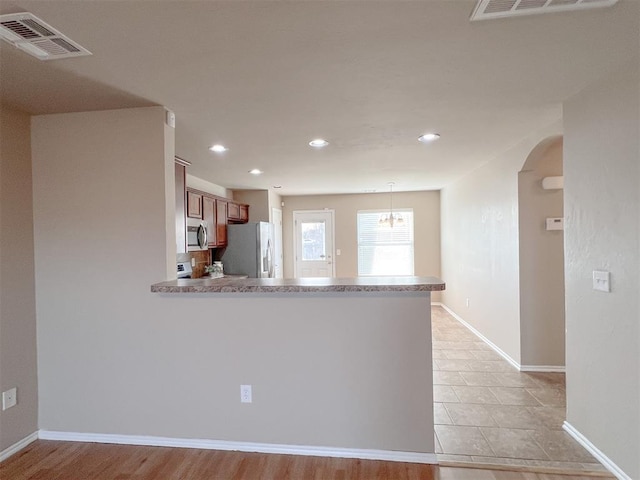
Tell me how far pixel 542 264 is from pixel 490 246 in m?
0.82

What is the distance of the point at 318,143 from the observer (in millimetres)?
3229

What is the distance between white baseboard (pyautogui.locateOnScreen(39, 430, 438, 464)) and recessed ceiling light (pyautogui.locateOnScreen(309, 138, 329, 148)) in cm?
244

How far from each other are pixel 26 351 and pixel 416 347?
2.61m

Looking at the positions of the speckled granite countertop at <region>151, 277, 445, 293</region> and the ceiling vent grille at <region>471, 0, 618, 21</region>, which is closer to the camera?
the ceiling vent grille at <region>471, 0, 618, 21</region>

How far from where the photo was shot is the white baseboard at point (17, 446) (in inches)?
85.0

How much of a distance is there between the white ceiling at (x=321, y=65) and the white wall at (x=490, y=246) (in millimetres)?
776

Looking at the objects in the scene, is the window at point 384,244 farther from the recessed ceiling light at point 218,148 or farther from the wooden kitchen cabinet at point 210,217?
the recessed ceiling light at point 218,148

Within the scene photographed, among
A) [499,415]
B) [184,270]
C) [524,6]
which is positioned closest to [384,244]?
[184,270]

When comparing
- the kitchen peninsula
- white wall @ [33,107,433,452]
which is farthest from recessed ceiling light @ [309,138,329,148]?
the kitchen peninsula

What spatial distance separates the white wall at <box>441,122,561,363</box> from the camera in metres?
3.47

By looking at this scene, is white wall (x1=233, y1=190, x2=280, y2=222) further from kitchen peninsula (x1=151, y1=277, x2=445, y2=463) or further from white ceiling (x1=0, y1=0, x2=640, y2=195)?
kitchen peninsula (x1=151, y1=277, x2=445, y2=463)

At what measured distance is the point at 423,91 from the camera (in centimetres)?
211

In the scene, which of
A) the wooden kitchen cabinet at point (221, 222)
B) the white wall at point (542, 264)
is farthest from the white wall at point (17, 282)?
the white wall at point (542, 264)

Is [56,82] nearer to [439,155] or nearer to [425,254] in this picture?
[439,155]
